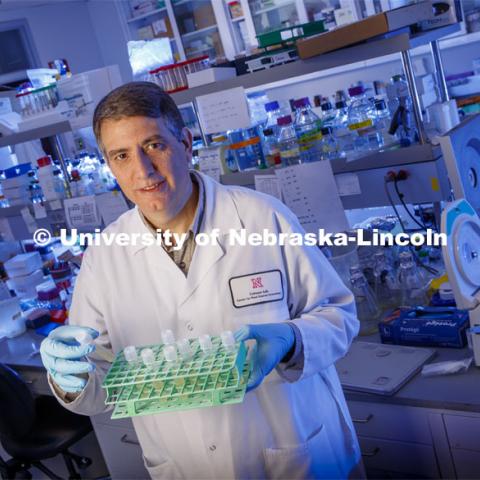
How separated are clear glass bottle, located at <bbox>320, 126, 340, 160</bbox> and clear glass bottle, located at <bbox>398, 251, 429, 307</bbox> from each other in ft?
1.39

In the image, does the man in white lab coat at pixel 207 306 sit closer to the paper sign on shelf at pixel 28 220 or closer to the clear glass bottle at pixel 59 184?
the clear glass bottle at pixel 59 184

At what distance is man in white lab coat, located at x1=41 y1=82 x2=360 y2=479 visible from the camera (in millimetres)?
1310

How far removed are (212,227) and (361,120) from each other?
90 centimetres

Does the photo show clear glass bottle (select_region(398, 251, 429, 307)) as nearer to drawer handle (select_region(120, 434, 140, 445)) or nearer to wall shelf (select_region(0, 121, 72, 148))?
drawer handle (select_region(120, 434, 140, 445))

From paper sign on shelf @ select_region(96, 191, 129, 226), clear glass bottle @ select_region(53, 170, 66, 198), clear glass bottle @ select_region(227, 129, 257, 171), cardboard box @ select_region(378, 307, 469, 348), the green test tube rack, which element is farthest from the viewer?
clear glass bottle @ select_region(53, 170, 66, 198)

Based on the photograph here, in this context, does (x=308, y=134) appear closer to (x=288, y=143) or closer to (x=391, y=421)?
(x=288, y=143)

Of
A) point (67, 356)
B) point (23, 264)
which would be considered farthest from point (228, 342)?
point (23, 264)

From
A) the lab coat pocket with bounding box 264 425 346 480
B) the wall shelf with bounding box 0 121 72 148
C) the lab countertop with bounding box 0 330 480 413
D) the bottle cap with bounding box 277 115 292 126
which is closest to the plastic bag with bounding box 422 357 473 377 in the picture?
the lab countertop with bounding box 0 330 480 413

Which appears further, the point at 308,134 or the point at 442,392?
the point at 308,134

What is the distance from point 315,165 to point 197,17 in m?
4.42

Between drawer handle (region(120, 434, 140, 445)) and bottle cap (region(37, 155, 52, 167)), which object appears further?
bottle cap (region(37, 155, 52, 167))

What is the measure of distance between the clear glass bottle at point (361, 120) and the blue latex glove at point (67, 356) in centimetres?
115

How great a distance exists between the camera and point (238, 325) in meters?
1.39

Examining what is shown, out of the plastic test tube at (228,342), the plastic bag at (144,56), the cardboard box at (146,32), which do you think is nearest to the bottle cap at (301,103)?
the plastic bag at (144,56)
